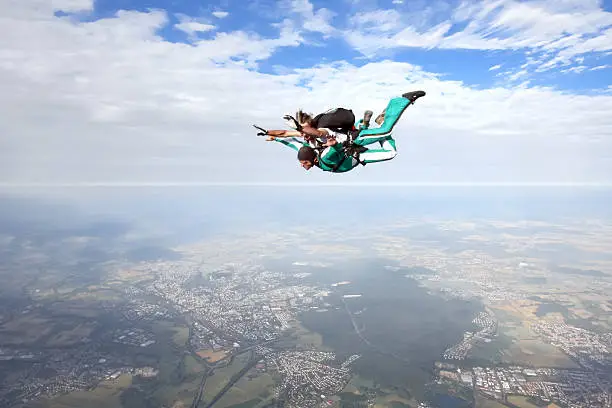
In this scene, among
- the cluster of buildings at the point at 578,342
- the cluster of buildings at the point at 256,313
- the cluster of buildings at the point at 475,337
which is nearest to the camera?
the cluster of buildings at the point at 256,313

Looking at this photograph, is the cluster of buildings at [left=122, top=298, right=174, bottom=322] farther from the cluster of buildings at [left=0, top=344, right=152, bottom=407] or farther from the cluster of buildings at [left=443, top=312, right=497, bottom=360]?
the cluster of buildings at [left=443, top=312, right=497, bottom=360]

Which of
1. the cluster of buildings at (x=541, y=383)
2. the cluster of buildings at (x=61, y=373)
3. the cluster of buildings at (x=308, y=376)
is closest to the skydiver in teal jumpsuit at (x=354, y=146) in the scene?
the cluster of buildings at (x=308, y=376)

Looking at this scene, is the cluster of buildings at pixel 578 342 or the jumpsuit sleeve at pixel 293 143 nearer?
the jumpsuit sleeve at pixel 293 143

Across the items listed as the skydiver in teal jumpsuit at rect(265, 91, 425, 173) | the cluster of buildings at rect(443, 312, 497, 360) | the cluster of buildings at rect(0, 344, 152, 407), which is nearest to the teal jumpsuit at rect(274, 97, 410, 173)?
the skydiver in teal jumpsuit at rect(265, 91, 425, 173)

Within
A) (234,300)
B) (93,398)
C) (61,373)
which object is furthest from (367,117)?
(234,300)

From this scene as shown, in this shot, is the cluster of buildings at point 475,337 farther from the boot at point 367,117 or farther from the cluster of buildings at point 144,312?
the boot at point 367,117

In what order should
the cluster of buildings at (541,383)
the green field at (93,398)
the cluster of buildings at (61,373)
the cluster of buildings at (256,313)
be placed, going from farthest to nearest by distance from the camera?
the cluster of buildings at (256,313) < the cluster of buildings at (61,373) < the cluster of buildings at (541,383) < the green field at (93,398)

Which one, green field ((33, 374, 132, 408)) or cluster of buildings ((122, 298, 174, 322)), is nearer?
green field ((33, 374, 132, 408))

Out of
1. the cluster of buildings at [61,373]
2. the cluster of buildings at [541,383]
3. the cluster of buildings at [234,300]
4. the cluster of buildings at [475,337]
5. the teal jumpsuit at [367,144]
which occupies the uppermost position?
the teal jumpsuit at [367,144]
